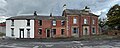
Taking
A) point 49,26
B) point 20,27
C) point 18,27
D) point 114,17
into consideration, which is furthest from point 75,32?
point 114,17

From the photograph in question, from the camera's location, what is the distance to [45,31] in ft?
191

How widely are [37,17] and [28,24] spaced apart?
343 centimetres

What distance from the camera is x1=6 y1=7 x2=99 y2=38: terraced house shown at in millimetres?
57812

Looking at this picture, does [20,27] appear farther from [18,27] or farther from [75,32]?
[75,32]

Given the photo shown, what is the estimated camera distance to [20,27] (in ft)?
191

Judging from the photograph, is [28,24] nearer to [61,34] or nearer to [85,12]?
[61,34]

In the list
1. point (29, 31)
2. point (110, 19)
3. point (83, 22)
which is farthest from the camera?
point (110, 19)

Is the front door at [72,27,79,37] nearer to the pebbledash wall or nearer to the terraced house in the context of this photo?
the terraced house

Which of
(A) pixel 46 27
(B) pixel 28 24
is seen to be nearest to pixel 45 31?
(A) pixel 46 27

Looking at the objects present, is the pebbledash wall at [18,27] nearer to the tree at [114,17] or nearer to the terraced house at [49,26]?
the terraced house at [49,26]

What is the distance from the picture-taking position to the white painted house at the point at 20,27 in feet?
189

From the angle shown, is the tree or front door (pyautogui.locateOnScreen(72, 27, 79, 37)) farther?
the tree

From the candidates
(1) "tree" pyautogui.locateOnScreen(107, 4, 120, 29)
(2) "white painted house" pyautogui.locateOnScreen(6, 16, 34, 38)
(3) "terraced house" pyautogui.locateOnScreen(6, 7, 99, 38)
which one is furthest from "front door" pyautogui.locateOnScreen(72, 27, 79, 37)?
(1) "tree" pyautogui.locateOnScreen(107, 4, 120, 29)

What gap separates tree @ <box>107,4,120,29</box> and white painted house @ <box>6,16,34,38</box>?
2700 centimetres
